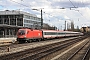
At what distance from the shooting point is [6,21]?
4769 inches

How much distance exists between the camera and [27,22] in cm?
13012

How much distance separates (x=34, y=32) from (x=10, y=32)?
26099 mm

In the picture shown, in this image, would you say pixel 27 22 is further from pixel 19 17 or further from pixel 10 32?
pixel 10 32

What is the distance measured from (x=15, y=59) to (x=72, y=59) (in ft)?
18.0

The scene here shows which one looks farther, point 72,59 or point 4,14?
point 4,14

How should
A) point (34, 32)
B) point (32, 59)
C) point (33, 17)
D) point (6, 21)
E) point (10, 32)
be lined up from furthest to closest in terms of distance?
point (33, 17)
point (6, 21)
point (10, 32)
point (34, 32)
point (32, 59)

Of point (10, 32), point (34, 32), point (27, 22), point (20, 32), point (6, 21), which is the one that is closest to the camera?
point (20, 32)

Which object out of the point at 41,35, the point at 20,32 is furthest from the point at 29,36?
the point at 41,35

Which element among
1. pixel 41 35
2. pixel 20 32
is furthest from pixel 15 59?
pixel 41 35

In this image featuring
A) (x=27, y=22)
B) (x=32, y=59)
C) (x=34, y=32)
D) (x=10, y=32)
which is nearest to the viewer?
(x=32, y=59)

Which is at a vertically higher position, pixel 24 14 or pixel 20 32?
pixel 24 14

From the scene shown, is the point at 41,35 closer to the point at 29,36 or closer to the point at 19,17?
the point at 29,36

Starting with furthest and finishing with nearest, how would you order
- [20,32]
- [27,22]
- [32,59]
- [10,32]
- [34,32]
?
[27,22] < [10,32] < [34,32] < [20,32] < [32,59]

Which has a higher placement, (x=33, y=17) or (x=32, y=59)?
(x=33, y=17)
